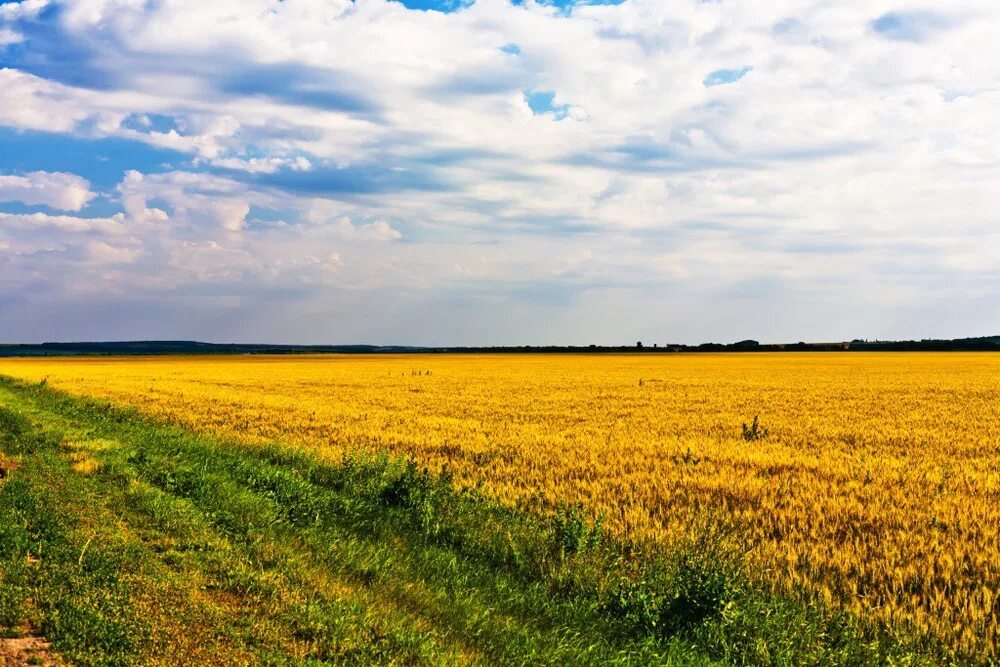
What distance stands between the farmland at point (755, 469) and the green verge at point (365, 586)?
66 cm

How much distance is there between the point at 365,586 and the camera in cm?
745

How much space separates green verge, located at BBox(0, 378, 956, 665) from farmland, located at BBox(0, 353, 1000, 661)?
2.18 feet

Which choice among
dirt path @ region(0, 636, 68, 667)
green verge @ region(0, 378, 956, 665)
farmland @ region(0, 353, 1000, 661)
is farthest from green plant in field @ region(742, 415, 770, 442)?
dirt path @ region(0, 636, 68, 667)

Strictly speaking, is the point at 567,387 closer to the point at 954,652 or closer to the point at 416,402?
the point at 416,402

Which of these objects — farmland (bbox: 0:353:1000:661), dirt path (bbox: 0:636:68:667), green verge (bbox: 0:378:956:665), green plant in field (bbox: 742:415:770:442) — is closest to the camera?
dirt path (bbox: 0:636:68:667)

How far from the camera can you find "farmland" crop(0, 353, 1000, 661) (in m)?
7.98

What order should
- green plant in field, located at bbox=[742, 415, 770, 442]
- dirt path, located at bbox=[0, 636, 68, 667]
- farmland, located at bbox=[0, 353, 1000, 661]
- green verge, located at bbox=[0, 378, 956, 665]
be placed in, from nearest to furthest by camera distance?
dirt path, located at bbox=[0, 636, 68, 667] < green verge, located at bbox=[0, 378, 956, 665] < farmland, located at bbox=[0, 353, 1000, 661] < green plant in field, located at bbox=[742, 415, 770, 442]

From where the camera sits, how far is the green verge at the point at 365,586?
591 cm

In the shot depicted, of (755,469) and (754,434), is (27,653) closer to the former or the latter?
(755,469)

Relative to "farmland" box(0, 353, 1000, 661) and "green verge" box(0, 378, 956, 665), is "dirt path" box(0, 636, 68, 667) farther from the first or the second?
"farmland" box(0, 353, 1000, 661)

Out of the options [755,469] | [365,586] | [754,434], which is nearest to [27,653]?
[365,586]

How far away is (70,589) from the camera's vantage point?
6.61 metres

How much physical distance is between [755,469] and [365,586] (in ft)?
31.0

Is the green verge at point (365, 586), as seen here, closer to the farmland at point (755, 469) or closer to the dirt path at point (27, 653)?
the dirt path at point (27, 653)
